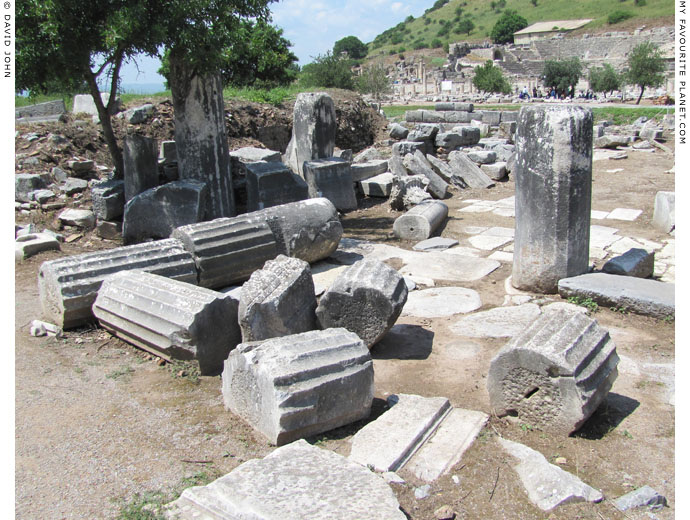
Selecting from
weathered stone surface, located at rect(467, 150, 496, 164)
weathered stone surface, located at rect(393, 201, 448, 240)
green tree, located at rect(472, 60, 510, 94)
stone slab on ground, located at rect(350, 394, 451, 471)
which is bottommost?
stone slab on ground, located at rect(350, 394, 451, 471)

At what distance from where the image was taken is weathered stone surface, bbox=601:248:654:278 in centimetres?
650

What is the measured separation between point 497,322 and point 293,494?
347 cm

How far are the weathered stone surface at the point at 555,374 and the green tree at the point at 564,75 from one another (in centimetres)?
3702

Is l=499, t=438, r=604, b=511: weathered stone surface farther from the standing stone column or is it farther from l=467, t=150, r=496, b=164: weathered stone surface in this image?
l=467, t=150, r=496, b=164: weathered stone surface

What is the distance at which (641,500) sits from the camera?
10.2 feet

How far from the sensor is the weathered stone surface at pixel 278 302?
4652 mm

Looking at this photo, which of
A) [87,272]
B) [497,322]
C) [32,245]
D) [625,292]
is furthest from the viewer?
[32,245]

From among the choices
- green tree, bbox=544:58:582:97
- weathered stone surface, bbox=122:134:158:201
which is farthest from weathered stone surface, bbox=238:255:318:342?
green tree, bbox=544:58:582:97

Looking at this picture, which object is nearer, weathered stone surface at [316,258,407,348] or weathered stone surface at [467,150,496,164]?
weathered stone surface at [316,258,407,348]

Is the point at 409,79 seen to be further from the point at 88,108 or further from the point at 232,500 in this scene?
the point at 232,500

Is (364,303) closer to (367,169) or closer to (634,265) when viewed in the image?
(634,265)

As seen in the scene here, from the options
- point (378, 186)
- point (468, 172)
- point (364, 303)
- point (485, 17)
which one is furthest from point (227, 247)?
point (485, 17)

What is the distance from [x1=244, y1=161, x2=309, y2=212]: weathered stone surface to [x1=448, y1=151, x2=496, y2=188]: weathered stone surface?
4.65 m

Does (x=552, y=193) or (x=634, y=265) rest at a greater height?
(x=552, y=193)
